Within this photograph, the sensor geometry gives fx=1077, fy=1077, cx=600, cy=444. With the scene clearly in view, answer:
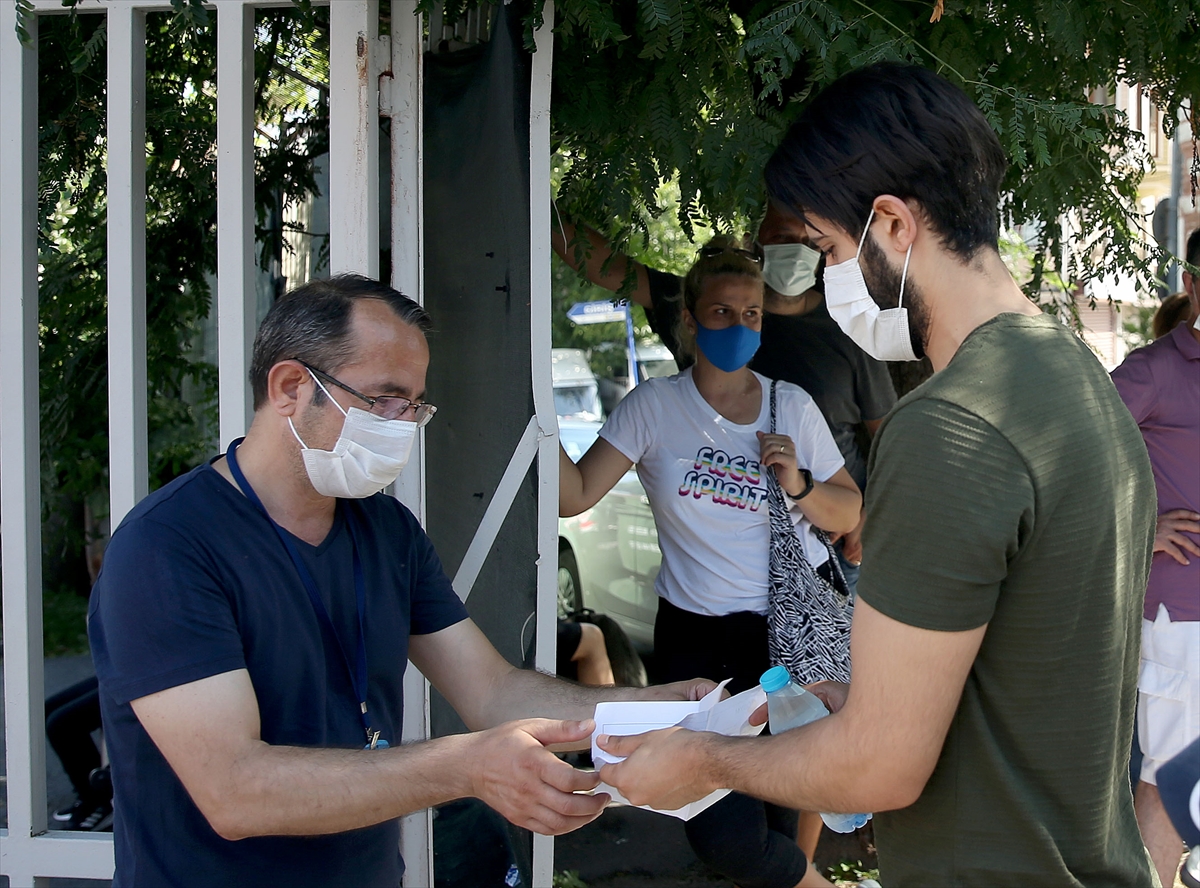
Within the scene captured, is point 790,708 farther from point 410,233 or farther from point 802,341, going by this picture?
point 802,341

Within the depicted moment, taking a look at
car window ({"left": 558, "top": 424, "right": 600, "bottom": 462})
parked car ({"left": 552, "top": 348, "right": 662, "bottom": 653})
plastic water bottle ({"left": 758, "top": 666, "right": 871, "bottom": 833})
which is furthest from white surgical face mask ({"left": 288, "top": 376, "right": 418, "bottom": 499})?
car window ({"left": 558, "top": 424, "right": 600, "bottom": 462})

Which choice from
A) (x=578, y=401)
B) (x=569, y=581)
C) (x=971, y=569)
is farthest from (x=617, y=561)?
(x=971, y=569)

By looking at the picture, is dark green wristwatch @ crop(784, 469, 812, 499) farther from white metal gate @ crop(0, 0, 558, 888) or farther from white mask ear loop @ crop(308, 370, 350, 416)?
white mask ear loop @ crop(308, 370, 350, 416)

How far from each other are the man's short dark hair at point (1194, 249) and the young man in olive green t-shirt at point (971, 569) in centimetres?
235

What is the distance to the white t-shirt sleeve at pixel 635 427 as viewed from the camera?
345 centimetres

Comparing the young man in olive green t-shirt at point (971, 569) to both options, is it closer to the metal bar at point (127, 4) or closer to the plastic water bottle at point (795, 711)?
the plastic water bottle at point (795, 711)

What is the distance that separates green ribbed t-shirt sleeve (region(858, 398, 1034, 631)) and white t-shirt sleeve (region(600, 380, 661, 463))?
2115 millimetres

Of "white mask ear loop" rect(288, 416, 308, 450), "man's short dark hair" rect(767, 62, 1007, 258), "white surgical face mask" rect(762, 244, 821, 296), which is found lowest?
"white mask ear loop" rect(288, 416, 308, 450)

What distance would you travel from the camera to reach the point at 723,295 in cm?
347

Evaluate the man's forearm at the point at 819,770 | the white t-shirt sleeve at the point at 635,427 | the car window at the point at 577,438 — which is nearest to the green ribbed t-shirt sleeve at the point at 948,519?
the man's forearm at the point at 819,770

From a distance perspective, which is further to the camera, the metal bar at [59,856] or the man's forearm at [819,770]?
the metal bar at [59,856]

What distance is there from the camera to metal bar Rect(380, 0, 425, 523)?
265 cm

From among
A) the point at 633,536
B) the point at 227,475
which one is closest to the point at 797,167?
the point at 227,475

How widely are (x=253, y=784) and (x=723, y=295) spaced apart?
227 centimetres
